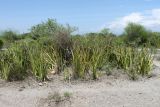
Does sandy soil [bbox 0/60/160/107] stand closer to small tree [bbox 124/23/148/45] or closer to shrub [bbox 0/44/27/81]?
shrub [bbox 0/44/27/81]

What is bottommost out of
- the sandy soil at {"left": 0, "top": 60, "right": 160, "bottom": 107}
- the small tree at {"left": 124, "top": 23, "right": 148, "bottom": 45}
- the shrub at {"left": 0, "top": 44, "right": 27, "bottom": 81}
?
the sandy soil at {"left": 0, "top": 60, "right": 160, "bottom": 107}

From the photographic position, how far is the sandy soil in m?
8.80

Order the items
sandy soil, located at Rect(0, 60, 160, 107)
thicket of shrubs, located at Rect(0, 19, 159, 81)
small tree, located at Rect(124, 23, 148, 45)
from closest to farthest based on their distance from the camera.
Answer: sandy soil, located at Rect(0, 60, 160, 107) → thicket of shrubs, located at Rect(0, 19, 159, 81) → small tree, located at Rect(124, 23, 148, 45)

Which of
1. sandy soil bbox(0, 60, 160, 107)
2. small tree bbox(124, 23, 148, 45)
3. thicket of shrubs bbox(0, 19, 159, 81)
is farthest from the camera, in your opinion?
small tree bbox(124, 23, 148, 45)

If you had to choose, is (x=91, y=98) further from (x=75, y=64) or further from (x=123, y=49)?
(x=123, y=49)

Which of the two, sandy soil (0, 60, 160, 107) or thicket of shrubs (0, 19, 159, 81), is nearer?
sandy soil (0, 60, 160, 107)

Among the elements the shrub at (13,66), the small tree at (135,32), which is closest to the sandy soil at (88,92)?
the shrub at (13,66)

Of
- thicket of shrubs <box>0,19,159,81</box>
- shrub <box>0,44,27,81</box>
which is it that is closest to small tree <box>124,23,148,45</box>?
thicket of shrubs <box>0,19,159,81</box>

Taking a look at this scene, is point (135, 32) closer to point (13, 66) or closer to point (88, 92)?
point (13, 66)

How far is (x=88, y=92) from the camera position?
9.45 metres

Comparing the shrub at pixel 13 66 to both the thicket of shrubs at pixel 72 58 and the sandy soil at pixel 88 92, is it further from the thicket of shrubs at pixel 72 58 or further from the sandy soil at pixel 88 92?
the sandy soil at pixel 88 92

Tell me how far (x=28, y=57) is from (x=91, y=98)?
3.56 meters

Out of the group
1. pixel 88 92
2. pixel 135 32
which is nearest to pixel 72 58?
pixel 88 92

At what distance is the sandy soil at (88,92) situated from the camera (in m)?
8.80
